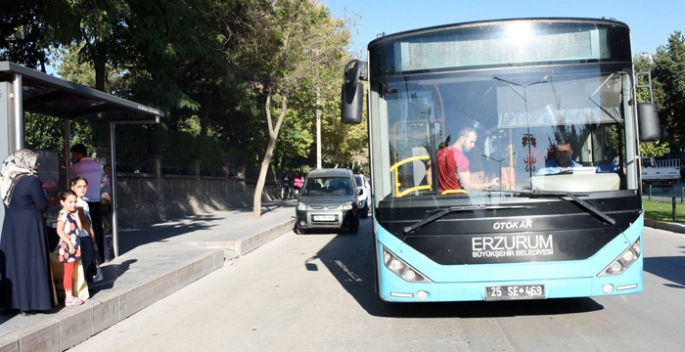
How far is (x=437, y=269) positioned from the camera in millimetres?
6160

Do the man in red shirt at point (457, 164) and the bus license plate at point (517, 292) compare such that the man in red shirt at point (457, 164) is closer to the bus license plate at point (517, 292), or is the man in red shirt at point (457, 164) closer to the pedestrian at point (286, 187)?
the bus license plate at point (517, 292)

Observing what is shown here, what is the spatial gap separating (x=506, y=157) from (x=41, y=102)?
6.69m

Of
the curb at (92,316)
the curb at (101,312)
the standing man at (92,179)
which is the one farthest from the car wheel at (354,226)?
the standing man at (92,179)

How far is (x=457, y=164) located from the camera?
20.9 feet

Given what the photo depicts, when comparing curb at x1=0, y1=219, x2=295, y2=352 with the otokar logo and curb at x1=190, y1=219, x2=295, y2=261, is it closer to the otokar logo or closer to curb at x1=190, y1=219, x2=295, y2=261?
curb at x1=190, y1=219, x2=295, y2=261

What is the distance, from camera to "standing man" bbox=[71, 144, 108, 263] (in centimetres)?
994

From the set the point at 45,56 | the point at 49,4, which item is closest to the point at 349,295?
the point at 49,4

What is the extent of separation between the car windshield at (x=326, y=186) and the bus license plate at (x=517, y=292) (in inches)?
500

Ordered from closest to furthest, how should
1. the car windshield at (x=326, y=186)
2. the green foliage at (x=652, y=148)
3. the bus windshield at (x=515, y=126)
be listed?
the bus windshield at (x=515, y=126) → the car windshield at (x=326, y=186) → the green foliage at (x=652, y=148)

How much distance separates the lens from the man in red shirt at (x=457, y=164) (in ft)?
20.7

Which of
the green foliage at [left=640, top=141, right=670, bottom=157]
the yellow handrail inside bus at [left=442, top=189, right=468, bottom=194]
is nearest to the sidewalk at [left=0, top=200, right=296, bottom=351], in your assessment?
the yellow handrail inside bus at [left=442, top=189, right=468, bottom=194]

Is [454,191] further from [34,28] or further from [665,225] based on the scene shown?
[665,225]

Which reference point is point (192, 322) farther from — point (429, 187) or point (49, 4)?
point (49, 4)

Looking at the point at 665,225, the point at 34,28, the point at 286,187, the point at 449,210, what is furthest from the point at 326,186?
the point at 286,187
